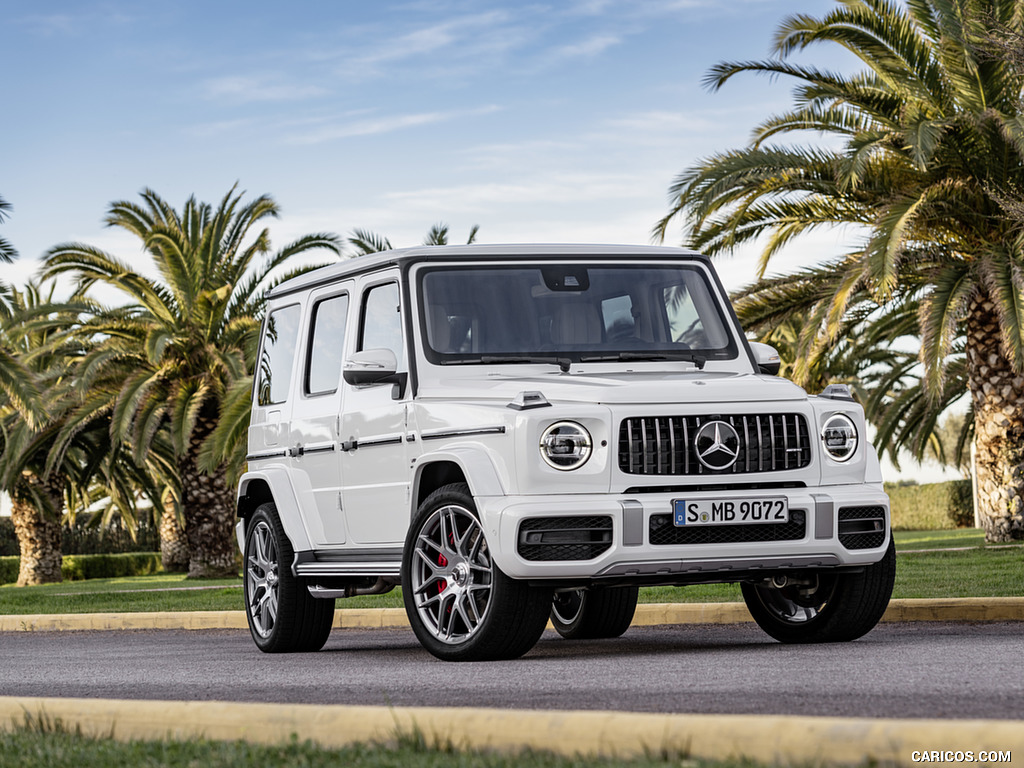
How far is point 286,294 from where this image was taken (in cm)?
1068

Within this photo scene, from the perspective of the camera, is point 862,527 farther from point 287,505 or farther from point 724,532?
point 287,505

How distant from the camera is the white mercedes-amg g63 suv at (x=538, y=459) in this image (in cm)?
770

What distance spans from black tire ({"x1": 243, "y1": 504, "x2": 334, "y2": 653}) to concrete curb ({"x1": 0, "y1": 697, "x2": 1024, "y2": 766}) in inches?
157

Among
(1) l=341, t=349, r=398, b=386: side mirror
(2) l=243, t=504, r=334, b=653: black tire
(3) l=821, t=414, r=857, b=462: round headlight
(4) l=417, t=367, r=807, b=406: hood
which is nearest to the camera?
(4) l=417, t=367, r=807, b=406: hood

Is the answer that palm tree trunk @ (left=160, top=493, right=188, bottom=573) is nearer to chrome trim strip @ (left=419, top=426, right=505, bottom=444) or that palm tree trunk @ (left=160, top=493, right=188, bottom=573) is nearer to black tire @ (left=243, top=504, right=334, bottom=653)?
black tire @ (left=243, top=504, right=334, bottom=653)

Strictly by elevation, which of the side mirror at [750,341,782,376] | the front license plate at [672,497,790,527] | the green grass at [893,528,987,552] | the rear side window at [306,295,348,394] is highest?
the rear side window at [306,295,348,394]

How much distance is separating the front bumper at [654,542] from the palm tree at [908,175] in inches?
454

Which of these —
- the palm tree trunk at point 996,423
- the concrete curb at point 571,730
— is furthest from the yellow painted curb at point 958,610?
the palm tree trunk at point 996,423

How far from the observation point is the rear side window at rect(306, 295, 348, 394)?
975 cm

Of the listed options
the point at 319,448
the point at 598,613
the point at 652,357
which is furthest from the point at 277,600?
the point at 652,357

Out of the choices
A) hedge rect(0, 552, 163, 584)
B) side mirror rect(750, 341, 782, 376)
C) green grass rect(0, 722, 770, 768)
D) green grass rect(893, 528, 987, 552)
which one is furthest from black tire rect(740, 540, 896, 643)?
hedge rect(0, 552, 163, 584)

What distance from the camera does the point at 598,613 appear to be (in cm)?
1054

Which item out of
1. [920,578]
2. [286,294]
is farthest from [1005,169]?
[286,294]

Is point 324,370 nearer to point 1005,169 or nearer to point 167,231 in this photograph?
point 1005,169
